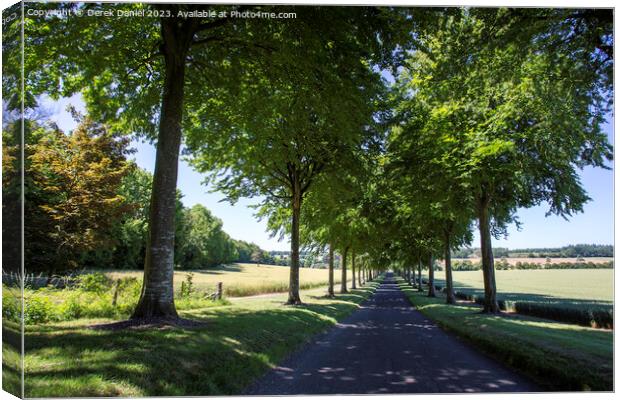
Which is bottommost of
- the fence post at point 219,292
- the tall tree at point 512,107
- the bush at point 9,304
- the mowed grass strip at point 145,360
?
the fence post at point 219,292

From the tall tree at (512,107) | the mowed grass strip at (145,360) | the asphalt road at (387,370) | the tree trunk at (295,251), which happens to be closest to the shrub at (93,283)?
the mowed grass strip at (145,360)

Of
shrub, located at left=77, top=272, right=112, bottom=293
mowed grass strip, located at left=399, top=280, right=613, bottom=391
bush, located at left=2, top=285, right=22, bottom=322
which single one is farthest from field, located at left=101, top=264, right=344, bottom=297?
mowed grass strip, located at left=399, top=280, right=613, bottom=391

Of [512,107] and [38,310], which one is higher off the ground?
[512,107]

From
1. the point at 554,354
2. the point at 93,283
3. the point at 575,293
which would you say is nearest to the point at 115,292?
the point at 93,283

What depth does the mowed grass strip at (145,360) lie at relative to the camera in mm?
4976

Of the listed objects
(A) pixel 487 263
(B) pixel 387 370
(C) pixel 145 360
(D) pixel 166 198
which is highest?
(D) pixel 166 198

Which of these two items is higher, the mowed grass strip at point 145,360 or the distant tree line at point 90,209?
the distant tree line at point 90,209

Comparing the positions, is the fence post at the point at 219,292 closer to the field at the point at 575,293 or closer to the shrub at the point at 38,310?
the shrub at the point at 38,310

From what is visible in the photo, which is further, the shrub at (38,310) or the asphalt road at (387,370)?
the shrub at (38,310)

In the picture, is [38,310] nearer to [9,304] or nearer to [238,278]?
[9,304]

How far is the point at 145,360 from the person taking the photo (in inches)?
228

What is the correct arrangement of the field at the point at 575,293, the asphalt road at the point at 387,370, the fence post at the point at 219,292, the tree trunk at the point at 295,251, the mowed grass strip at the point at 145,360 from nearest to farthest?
1. the mowed grass strip at the point at 145,360
2. the asphalt road at the point at 387,370
3. the field at the point at 575,293
4. the fence post at the point at 219,292
5. the tree trunk at the point at 295,251

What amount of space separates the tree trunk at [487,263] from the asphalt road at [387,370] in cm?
825

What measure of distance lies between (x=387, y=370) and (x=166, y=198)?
19.9 ft
